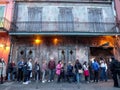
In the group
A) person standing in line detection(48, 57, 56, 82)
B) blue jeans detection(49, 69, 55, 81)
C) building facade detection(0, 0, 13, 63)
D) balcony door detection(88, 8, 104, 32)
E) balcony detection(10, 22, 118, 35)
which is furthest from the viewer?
balcony door detection(88, 8, 104, 32)

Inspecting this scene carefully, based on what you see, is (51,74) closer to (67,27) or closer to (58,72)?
(58,72)

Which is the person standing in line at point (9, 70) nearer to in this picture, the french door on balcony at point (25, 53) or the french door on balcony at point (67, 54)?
the french door on balcony at point (25, 53)

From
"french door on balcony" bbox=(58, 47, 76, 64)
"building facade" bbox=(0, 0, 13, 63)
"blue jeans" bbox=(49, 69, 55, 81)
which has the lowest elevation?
"blue jeans" bbox=(49, 69, 55, 81)

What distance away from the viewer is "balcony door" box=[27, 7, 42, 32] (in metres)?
16.7

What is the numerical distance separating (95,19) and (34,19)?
17.9ft

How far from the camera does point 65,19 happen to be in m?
17.4

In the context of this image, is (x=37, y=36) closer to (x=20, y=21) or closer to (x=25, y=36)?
(x=25, y=36)

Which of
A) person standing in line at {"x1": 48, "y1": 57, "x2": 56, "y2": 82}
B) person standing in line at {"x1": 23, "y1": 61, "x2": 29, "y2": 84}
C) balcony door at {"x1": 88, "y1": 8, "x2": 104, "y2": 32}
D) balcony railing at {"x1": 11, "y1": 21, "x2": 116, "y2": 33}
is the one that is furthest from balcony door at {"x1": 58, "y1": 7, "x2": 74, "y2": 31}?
person standing in line at {"x1": 23, "y1": 61, "x2": 29, "y2": 84}

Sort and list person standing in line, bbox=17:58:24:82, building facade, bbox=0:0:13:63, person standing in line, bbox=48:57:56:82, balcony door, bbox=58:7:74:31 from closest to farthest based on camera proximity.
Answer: person standing in line, bbox=17:58:24:82 → person standing in line, bbox=48:57:56:82 → building facade, bbox=0:0:13:63 → balcony door, bbox=58:7:74:31

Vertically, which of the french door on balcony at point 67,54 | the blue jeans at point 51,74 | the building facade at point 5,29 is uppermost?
the building facade at point 5,29

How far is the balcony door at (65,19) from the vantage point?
1678 centimetres

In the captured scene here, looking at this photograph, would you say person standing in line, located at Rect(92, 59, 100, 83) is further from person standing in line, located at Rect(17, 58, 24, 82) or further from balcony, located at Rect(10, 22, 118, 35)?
person standing in line, located at Rect(17, 58, 24, 82)

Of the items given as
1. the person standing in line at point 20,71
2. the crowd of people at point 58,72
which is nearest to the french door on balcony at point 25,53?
the crowd of people at point 58,72

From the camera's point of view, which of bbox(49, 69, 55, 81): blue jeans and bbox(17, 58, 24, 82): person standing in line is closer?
bbox(17, 58, 24, 82): person standing in line
